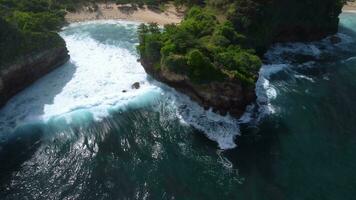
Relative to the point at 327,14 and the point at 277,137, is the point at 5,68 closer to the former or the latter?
the point at 277,137

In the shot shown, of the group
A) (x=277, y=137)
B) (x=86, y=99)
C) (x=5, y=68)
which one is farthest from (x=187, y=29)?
(x=5, y=68)

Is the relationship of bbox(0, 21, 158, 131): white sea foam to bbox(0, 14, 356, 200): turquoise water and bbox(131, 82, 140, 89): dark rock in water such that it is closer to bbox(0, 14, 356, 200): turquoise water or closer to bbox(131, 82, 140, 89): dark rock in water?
bbox(0, 14, 356, 200): turquoise water

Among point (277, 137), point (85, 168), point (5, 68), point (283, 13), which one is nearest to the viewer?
point (85, 168)

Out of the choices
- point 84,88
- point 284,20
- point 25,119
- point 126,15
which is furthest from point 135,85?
point 284,20

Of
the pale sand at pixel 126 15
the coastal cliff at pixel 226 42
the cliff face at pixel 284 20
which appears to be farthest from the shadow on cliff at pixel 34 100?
the cliff face at pixel 284 20

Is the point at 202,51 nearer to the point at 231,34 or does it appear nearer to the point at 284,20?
the point at 231,34

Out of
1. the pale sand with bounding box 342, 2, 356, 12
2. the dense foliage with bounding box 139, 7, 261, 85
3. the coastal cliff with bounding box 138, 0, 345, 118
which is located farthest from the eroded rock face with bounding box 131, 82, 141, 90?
the pale sand with bounding box 342, 2, 356, 12
